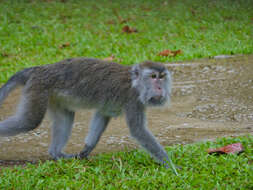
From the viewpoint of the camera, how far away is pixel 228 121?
244 inches

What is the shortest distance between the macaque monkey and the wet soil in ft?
1.59

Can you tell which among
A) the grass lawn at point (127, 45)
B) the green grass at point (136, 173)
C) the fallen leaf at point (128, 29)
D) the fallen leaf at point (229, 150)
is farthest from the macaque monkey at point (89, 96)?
the fallen leaf at point (128, 29)

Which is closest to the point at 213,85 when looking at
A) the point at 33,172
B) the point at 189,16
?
the point at 33,172

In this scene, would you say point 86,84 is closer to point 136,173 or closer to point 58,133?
point 58,133

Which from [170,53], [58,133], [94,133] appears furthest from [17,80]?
[170,53]

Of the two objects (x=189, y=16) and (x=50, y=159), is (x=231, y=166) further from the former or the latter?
(x=189, y=16)

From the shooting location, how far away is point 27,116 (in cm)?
443

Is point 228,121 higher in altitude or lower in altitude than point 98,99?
lower

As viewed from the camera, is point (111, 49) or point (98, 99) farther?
point (111, 49)

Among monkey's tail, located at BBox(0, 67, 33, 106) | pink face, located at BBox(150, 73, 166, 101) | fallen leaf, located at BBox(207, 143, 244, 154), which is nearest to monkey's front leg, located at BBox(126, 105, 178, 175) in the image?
pink face, located at BBox(150, 73, 166, 101)

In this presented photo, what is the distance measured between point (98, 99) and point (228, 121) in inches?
95.4

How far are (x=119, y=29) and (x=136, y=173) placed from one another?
7860 millimetres

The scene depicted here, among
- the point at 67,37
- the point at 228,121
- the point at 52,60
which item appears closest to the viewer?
the point at 228,121

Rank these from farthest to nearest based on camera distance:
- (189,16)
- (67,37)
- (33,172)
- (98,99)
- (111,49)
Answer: (189,16) → (67,37) → (111,49) → (98,99) → (33,172)
